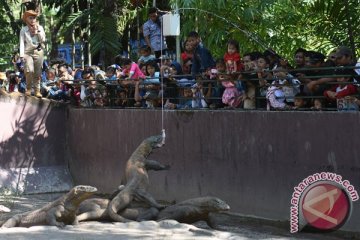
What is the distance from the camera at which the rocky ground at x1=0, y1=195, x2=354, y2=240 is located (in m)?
8.42

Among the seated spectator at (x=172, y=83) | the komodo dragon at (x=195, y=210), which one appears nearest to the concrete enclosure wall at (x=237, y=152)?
the seated spectator at (x=172, y=83)

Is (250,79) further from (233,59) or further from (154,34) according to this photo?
(154,34)

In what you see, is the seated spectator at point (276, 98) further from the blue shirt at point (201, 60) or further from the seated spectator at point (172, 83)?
the seated spectator at point (172, 83)

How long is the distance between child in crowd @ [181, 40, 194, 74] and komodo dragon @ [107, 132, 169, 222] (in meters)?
1.72

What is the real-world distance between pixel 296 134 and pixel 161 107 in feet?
11.3

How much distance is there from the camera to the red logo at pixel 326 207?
9523 millimetres

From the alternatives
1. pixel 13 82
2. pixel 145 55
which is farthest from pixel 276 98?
pixel 13 82

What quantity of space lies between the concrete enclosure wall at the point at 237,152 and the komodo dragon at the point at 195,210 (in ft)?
4.48

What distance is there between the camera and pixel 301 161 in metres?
10.2

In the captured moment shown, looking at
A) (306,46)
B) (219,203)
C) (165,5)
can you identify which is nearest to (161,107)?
(306,46)

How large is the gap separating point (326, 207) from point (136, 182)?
106 inches

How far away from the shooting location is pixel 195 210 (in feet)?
31.7

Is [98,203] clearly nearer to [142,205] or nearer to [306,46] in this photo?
[142,205]

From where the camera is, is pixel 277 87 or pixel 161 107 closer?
pixel 277 87
